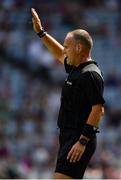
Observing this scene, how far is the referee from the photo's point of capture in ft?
22.7

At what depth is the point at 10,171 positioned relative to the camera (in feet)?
40.7

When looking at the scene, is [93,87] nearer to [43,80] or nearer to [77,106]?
[77,106]

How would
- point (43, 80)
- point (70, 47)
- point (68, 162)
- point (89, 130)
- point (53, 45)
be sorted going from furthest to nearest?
point (43, 80), point (53, 45), point (70, 47), point (68, 162), point (89, 130)

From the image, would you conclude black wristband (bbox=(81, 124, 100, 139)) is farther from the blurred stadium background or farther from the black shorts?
the blurred stadium background

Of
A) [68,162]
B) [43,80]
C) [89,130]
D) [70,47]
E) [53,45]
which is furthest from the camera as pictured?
[43,80]

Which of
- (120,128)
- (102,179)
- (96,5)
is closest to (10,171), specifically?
(102,179)

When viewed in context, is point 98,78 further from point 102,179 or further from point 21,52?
point 21,52

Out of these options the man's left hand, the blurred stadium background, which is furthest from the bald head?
the blurred stadium background

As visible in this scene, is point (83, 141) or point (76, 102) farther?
point (76, 102)

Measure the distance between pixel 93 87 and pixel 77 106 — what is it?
0.83 feet

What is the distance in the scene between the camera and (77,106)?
23.1ft

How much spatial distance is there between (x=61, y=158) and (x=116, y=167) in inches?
267

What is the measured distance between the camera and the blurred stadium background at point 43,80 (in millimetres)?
14508

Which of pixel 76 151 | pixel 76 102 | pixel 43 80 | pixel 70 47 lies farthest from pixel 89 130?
pixel 43 80
